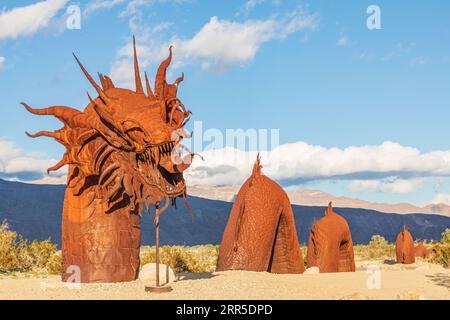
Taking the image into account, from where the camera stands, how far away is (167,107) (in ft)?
27.8

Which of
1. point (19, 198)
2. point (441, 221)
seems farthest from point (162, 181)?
point (441, 221)

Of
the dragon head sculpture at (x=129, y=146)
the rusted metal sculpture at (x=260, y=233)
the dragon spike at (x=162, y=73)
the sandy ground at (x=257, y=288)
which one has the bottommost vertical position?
the sandy ground at (x=257, y=288)

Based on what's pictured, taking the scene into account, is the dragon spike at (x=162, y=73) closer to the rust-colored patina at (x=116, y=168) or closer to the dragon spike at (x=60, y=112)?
the rust-colored patina at (x=116, y=168)

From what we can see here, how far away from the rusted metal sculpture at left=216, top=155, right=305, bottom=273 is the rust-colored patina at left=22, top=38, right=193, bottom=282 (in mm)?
2528

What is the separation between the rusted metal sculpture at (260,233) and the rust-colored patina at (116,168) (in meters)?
2.53

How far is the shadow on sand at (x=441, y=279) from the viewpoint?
9133mm

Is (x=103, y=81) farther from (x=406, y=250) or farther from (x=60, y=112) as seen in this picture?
(x=406, y=250)

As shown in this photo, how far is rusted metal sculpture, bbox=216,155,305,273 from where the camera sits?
10.9 m

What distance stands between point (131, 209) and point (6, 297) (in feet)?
7.41

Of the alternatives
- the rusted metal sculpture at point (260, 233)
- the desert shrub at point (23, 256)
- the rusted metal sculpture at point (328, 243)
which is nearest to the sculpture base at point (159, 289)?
the rusted metal sculpture at point (260, 233)

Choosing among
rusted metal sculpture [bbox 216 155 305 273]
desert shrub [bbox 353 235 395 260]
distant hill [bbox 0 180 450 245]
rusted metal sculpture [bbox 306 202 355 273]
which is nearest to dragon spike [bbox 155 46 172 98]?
rusted metal sculpture [bbox 216 155 305 273]

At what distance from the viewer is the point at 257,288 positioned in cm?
793

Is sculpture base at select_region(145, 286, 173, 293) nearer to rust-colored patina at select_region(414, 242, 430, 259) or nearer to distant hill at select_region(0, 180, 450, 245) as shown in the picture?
rust-colored patina at select_region(414, 242, 430, 259)
